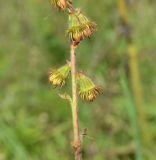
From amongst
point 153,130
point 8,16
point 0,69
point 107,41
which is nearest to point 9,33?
point 8,16

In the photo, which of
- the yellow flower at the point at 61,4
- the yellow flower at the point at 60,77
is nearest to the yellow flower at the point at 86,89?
the yellow flower at the point at 60,77

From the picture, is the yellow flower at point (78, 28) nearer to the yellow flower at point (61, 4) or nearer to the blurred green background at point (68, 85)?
the yellow flower at point (61, 4)

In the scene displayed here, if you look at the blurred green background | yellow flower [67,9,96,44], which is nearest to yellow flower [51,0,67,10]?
yellow flower [67,9,96,44]

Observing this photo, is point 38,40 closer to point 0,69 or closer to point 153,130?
point 0,69

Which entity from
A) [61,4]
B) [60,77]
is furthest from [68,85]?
[61,4]

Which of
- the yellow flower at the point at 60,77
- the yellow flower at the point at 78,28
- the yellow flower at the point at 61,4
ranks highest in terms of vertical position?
the yellow flower at the point at 61,4

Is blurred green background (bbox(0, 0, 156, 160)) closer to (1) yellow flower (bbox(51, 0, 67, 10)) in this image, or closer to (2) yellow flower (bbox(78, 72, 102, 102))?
(2) yellow flower (bbox(78, 72, 102, 102))
